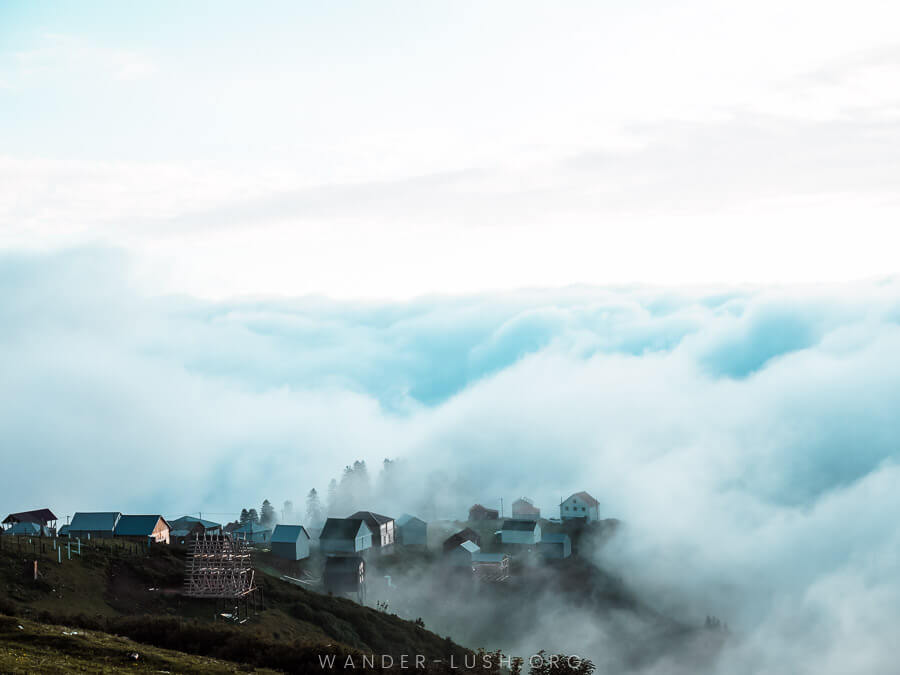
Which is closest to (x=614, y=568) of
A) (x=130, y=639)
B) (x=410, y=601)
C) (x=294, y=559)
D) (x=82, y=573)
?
(x=410, y=601)

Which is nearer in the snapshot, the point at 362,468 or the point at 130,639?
the point at 130,639

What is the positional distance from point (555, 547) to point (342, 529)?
31.1 m

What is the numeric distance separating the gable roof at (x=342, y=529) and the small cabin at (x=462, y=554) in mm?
13107

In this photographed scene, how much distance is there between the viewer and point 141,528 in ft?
288

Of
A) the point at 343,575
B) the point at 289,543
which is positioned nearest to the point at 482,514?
the point at 289,543

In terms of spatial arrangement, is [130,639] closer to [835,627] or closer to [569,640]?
[569,640]

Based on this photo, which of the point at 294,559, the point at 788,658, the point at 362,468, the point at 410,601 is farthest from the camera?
the point at 362,468

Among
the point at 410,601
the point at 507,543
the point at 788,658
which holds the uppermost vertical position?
the point at 507,543

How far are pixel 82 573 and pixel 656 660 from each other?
60544mm

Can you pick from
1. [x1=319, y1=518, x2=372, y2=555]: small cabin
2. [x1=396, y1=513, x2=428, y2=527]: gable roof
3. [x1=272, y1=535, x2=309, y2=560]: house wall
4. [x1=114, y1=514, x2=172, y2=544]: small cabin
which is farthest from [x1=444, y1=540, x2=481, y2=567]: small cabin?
[x1=114, y1=514, x2=172, y2=544]: small cabin

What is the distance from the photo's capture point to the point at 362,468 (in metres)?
177

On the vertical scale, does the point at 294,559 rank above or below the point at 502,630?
above

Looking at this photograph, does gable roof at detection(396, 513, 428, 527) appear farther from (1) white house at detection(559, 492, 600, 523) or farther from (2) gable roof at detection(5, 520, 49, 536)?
(2) gable roof at detection(5, 520, 49, 536)

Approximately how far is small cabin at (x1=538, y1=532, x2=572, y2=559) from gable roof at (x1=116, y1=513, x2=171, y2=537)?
53244mm
